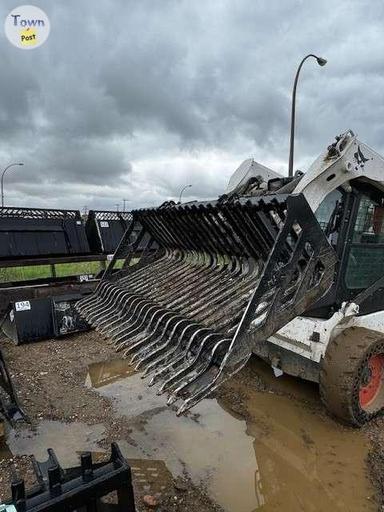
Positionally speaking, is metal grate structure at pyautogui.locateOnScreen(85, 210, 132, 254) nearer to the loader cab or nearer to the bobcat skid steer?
the bobcat skid steer

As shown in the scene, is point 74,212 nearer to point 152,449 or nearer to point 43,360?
point 43,360

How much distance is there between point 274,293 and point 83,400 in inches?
93.5

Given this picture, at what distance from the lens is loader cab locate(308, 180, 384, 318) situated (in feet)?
11.3

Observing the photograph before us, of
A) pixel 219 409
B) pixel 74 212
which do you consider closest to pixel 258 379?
pixel 219 409

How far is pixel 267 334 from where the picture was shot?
2639 mm

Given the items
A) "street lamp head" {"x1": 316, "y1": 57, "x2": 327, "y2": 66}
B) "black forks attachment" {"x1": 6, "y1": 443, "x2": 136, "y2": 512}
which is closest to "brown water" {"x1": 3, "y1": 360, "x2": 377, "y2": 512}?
"black forks attachment" {"x1": 6, "y1": 443, "x2": 136, "y2": 512}

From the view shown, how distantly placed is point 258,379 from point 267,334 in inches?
80.4

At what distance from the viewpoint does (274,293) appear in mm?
2689

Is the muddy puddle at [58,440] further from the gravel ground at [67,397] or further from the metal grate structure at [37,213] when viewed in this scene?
the metal grate structure at [37,213]

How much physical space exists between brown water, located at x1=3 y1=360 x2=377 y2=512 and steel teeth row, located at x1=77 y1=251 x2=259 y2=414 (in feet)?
2.28

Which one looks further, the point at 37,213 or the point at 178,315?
the point at 37,213

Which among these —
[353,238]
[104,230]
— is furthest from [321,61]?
[353,238]

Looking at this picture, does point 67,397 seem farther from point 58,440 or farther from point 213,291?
point 213,291

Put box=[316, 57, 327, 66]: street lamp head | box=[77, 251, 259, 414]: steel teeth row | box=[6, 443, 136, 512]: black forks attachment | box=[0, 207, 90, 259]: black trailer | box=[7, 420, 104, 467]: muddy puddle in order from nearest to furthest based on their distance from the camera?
1. box=[6, 443, 136, 512]: black forks attachment
2. box=[77, 251, 259, 414]: steel teeth row
3. box=[7, 420, 104, 467]: muddy puddle
4. box=[0, 207, 90, 259]: black trailer
5. box=[316, 57, 327, 66]: street lamp head
